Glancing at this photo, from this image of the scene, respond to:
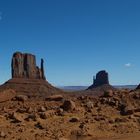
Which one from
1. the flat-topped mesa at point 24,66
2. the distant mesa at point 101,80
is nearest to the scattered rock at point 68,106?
the flat-topped mesa at point 24,66

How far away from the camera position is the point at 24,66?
154 m

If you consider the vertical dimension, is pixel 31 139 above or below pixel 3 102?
below

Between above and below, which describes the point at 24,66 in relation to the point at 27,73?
above

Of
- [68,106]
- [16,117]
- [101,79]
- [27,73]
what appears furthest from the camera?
[101,79]

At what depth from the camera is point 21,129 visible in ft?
47.9

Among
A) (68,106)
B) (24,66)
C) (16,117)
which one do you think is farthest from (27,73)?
(16,117)

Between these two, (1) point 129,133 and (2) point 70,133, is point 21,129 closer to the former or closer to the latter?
(2) point 70,133

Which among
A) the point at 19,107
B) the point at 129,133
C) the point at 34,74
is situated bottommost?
the point at 129,133

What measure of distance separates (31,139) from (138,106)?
6.47 meters

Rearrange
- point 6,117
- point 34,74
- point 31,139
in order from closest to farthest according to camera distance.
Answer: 1. point 31,139
2. point 6,117
3. point 34,74

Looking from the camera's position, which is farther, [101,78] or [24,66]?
[101,78]

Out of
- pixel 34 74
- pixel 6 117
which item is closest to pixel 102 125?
pixel 6 117

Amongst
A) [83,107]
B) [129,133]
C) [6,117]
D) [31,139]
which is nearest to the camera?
[31,139]

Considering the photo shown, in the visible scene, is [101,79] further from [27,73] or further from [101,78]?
[27,73]
